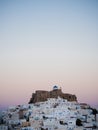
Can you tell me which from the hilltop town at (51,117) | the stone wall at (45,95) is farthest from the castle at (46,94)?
the hilltop town at (51,117)

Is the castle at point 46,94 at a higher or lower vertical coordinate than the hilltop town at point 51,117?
higher

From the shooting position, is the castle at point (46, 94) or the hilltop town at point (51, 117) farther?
the castle at point (46, 94)

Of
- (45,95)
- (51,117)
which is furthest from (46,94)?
(51,117)

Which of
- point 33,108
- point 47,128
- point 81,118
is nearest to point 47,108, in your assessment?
point 33,108

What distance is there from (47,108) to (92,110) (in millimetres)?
4012

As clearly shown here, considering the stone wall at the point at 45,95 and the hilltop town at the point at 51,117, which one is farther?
the stone wall at the point at 45,95

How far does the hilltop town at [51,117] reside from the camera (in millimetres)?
19531

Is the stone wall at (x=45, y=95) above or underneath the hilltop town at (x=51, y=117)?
above

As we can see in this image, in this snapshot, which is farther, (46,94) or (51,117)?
(46,94)

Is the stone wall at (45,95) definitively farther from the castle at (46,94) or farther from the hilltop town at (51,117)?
the hilltop town at (51,117)

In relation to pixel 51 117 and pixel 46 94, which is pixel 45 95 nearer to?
pixel 46 94

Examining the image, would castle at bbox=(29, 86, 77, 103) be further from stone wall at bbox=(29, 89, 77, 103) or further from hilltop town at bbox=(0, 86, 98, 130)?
hilltop town at bbox=(0, 86, 98, 130)

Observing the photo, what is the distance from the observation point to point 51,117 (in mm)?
21453

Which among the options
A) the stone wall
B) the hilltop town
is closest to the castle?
the stone wall
